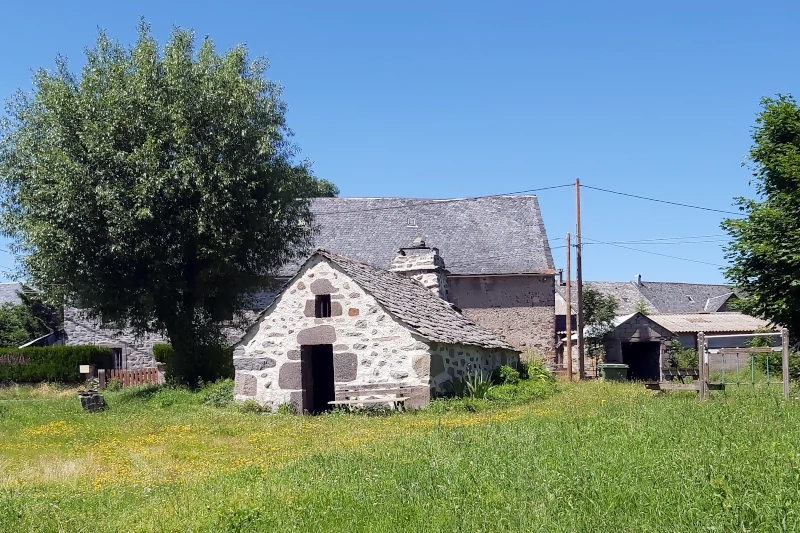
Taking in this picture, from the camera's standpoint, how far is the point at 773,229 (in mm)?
21969

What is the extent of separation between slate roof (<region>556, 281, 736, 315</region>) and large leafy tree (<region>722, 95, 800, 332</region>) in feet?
113

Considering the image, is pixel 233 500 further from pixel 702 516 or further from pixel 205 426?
pixel 205 426

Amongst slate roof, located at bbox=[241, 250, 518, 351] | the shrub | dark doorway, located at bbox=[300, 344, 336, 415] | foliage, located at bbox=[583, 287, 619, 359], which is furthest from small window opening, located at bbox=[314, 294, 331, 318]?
foliage, located at bbox=[583, 287, 619, 359]

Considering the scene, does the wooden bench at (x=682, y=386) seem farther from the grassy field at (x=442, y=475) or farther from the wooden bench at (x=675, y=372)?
the wooden bench at (x=675, y=372)

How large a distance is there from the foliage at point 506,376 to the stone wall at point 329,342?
4117mm

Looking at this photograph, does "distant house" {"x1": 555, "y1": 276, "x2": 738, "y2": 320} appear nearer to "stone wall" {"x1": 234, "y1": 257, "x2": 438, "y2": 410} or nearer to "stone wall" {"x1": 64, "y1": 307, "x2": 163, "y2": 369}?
"stone wall" {"x1": 64, "y1": 307, "x2": 163, "y2": 369}

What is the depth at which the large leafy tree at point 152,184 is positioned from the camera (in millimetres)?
22516

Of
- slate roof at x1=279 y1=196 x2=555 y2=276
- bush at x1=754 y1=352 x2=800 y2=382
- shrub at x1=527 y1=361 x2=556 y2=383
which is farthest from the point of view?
slate roof at x1=279 y1=196 x2=555 y2=276

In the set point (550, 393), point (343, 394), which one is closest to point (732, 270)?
point (550, 393)

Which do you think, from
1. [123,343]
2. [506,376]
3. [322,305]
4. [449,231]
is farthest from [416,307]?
[123,343]

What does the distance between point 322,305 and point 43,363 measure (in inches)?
793

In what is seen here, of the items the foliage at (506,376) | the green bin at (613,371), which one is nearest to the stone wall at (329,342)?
the foliage at (506,376)

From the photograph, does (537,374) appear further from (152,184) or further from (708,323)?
(708,323)

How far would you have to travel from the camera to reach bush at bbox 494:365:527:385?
21.0 metres
